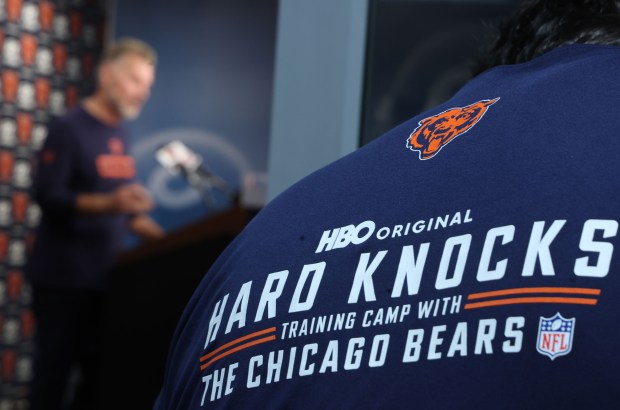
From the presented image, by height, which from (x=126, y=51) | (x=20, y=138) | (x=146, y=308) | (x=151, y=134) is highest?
(x=151, y=134)

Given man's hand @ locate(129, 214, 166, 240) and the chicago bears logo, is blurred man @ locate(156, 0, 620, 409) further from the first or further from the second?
man's hand @ locate(129, 214, 166, 240)

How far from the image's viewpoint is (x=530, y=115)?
1.81 feet

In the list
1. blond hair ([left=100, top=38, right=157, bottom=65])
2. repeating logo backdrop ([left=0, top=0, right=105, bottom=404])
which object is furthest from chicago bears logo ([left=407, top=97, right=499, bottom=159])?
repeating logo backdrop ([left=0, top=0, right=105, bottom=404])

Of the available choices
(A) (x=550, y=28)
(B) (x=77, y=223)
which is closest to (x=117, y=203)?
(B) (x=77, y=223)

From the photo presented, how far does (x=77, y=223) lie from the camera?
279 centimetres

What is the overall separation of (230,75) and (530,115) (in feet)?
17.0

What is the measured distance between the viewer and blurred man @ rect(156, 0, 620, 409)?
0.48m

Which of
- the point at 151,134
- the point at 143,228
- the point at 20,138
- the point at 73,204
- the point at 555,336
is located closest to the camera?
the point at 555,336

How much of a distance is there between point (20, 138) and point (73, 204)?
2409mm

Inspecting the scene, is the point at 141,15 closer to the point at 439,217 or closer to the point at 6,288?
the point at 6,288

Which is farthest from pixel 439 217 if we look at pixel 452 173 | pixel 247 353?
pixel 247 353

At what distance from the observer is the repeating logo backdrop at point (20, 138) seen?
483 cm

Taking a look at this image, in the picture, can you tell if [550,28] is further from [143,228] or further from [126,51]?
[143,228]

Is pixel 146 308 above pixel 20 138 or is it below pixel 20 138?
below
